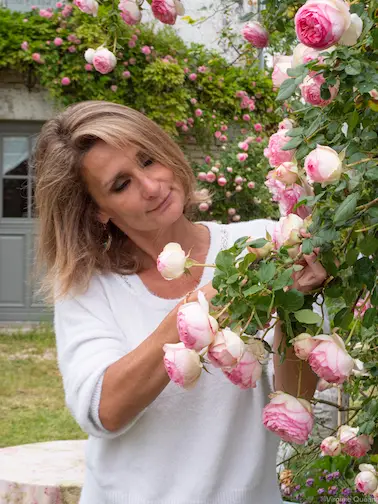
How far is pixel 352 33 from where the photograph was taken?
994mm

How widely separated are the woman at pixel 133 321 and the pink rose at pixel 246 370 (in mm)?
529

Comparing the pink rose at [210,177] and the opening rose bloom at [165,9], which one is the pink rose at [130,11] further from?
the pink rose at [210,177]

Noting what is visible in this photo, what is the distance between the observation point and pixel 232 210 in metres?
8.82

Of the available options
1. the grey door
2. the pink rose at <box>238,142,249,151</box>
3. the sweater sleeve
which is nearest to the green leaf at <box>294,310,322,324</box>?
the sweater sleeve

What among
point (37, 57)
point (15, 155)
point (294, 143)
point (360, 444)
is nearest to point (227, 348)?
point (294, 143)

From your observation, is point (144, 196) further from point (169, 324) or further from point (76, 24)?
point (76, 24)

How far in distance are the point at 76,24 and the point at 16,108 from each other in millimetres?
1084

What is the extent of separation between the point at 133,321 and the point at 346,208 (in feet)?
3.46

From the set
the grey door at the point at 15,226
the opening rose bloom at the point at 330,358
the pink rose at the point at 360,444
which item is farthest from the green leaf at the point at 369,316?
the grey door at the point at 15,226

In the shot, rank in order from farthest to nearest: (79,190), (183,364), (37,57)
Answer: (37,57) → (79,190) → (183,364)

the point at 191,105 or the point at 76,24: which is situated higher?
the point at 76,24

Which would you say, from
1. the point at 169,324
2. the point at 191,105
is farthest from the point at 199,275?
the point at 191,105

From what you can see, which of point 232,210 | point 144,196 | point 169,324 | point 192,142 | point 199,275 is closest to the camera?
point 169,324

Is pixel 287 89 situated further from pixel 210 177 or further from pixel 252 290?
pixel 210 177
